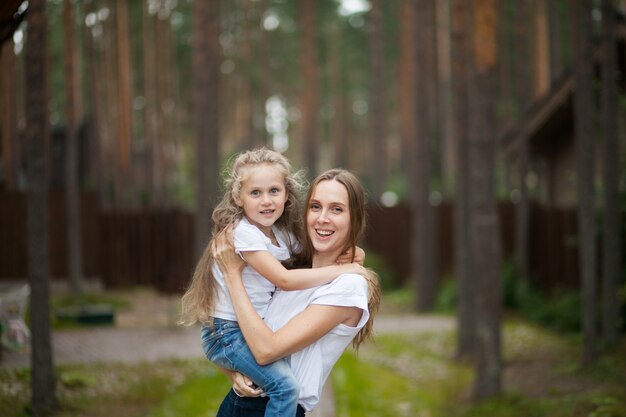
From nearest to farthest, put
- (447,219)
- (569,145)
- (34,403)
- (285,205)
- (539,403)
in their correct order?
1. (285,205)
2. (34,403)
3. (539,403)
4. (569,145)
5. (447,219)

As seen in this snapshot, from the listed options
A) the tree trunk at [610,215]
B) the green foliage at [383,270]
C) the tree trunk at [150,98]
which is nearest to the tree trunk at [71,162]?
the green foliage at [383,270]

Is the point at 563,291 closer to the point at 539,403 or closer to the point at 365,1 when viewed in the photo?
the point at 539,403

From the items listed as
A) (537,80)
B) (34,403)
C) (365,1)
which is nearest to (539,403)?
(34,403)

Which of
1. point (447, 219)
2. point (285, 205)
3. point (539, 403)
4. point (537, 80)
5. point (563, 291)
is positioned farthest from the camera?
point (537, 80)

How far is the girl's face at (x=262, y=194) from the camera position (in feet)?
10.1

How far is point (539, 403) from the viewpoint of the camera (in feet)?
29.5

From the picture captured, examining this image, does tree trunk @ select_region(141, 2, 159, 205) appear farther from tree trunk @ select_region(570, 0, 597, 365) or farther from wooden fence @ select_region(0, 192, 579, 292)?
tree trunk @ select_region(570, 0, 597, 365)

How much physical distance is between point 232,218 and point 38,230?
5835 mm

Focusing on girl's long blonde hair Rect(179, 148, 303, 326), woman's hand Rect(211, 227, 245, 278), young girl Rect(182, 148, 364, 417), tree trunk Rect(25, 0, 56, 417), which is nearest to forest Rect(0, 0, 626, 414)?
tree trunk Rect(25, 0, 56, 417)

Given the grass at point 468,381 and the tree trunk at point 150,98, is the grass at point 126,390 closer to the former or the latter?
the grass at point 468,381

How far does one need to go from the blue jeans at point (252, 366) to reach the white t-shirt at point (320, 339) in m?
0.05

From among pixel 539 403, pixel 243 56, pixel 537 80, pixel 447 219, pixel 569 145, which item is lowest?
pixel 539 403

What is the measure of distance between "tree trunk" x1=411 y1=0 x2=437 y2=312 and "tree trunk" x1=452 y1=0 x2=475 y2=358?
140 inches

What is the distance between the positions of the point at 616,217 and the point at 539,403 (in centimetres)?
365
